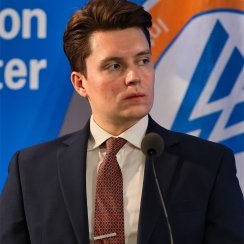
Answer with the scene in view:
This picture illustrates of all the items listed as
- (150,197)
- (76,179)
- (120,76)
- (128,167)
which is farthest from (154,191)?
(120,76)

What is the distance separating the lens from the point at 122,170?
1.68 m

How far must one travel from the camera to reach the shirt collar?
1704mm

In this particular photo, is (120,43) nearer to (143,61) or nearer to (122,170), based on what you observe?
(143,61)

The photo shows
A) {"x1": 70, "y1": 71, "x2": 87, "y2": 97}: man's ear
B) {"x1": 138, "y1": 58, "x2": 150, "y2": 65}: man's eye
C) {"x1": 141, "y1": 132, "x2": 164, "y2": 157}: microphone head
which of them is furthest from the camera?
{"x1": 70, "y1": 71, "x2": 87, "y2": 97}: man's ear

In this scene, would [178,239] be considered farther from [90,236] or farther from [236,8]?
[236,8]

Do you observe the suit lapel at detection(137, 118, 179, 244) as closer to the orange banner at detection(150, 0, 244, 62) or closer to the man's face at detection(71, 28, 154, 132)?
the man's face at detection(71, 28, 154, 132)

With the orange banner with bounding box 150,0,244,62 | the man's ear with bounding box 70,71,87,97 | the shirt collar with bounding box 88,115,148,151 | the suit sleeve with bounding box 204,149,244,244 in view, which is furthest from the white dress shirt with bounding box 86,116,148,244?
the orange banner with bounding box 150,0,244,62

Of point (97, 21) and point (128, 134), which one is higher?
point (97, 21)

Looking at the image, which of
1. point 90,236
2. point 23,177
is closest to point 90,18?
point 23,177

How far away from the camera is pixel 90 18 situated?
173 centimetres

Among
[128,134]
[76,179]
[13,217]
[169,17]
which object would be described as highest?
[169,17]

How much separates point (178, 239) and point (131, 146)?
313mm

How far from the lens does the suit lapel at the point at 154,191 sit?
1552 millimetres

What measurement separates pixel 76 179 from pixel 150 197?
23 cm
